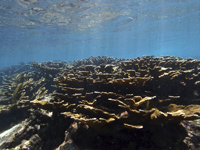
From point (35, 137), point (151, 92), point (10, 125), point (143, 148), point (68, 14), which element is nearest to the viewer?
point (143, 148)

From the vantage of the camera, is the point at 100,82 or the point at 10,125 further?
the point at 10,125

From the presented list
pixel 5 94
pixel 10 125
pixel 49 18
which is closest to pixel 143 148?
pixel 10 125

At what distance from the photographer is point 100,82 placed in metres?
3.40

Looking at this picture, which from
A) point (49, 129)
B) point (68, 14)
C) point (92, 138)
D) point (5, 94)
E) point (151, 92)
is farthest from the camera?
point (68, 14)

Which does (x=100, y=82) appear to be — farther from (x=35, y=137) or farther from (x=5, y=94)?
(x=5, y=94)

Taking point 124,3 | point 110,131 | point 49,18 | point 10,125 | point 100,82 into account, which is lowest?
point 10,125

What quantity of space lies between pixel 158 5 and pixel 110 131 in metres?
26.6

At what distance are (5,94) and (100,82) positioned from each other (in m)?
6.23

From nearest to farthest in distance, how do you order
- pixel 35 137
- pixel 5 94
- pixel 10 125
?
pixel 35 137 < pixel 10 125 < pixel 5 94

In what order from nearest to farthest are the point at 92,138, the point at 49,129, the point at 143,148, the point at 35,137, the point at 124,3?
the point at 143,148 < the point at 92,138 < the point at 35,137 < the point at 49,129 < the point at 124,3

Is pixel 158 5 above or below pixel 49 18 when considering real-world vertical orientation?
above

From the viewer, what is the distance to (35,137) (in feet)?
9.40

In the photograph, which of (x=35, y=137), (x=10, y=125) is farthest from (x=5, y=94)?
(x=35, y=137)

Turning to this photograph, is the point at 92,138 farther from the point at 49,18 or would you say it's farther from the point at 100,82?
the point at 49,18
